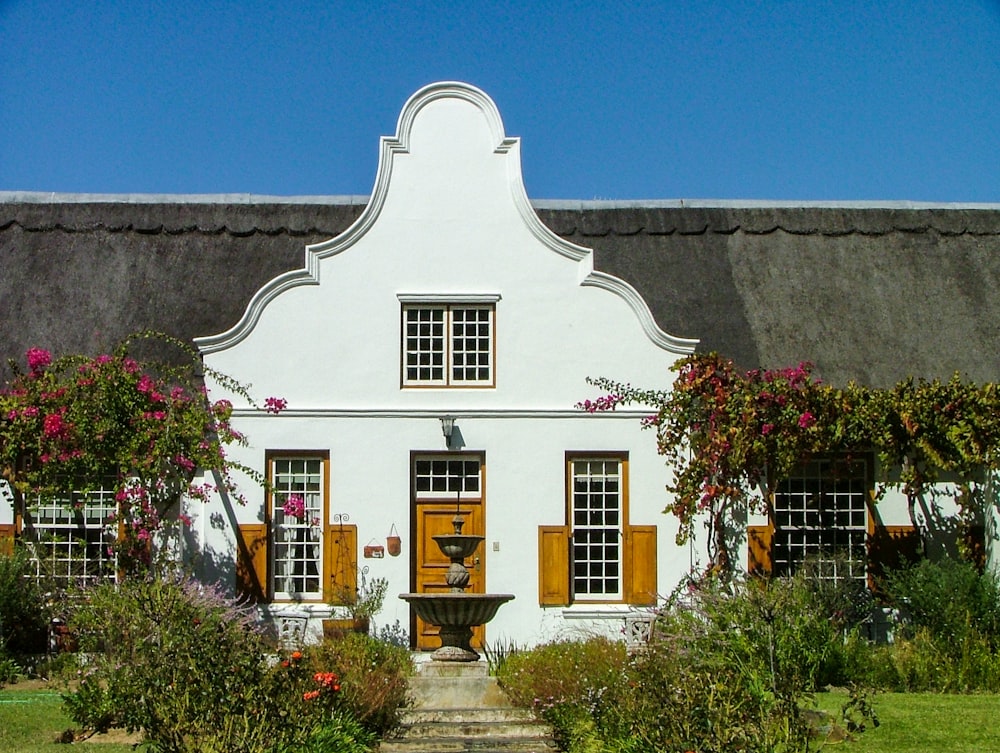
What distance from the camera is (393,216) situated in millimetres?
17281

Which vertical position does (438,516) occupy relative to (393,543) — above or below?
above

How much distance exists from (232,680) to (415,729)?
302 cm

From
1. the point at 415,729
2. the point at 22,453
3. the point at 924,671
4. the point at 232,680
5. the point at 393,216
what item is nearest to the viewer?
the point at 232,680

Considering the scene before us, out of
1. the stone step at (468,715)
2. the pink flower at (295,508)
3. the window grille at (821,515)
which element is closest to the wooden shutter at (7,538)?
the pink flower at (295,508)

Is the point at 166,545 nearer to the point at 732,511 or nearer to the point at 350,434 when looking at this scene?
the point at 350,434

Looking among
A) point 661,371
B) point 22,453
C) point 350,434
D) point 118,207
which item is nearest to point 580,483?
point 661,371

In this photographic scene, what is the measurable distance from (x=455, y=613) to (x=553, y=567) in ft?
9.14

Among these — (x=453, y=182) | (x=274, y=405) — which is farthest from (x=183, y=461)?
(x=453, y=182)

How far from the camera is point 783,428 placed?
1623 cm

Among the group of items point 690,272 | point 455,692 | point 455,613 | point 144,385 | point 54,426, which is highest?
point 690,272

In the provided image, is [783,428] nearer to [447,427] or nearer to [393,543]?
[447,427]

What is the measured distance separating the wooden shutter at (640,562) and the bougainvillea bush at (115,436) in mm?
5026

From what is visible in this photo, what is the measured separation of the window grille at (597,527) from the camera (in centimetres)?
1703

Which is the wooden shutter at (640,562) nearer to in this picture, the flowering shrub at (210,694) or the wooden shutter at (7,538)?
the flowering shrub at (210,694)
